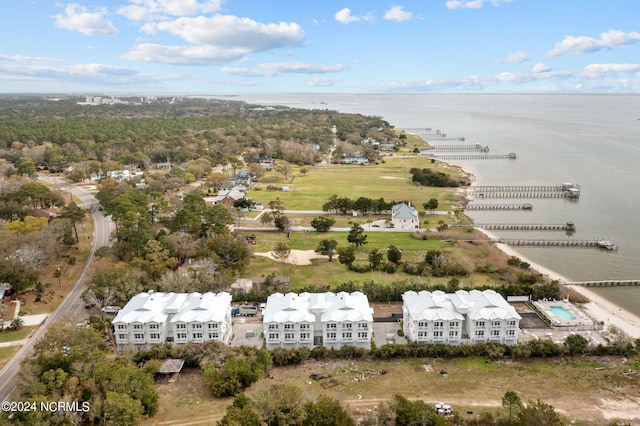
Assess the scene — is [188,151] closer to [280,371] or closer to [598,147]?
[280,371]

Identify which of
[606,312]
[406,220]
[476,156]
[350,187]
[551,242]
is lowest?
[606,312]

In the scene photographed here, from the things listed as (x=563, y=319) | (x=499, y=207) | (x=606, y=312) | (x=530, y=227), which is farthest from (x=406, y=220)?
(x=563, y=319)

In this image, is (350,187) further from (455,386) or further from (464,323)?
(455,386)

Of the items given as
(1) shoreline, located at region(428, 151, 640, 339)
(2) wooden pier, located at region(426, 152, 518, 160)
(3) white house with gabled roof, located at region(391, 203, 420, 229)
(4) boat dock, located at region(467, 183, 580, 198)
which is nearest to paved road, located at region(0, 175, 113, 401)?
(3) white house with gabled roof, located at region(391, 203, 420, 229)

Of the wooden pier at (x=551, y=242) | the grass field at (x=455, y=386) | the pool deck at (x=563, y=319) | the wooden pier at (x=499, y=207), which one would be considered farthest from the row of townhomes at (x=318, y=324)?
the wooden pier at (x=499, y=207)

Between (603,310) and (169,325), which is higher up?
(169,325)

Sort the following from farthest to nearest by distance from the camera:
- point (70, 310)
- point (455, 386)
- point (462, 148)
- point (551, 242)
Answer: point (462, 148) → point (551, 242) → point (70, 310) → point (455, 386)

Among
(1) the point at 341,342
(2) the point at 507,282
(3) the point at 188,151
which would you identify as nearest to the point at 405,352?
(1) the point at 341,342
